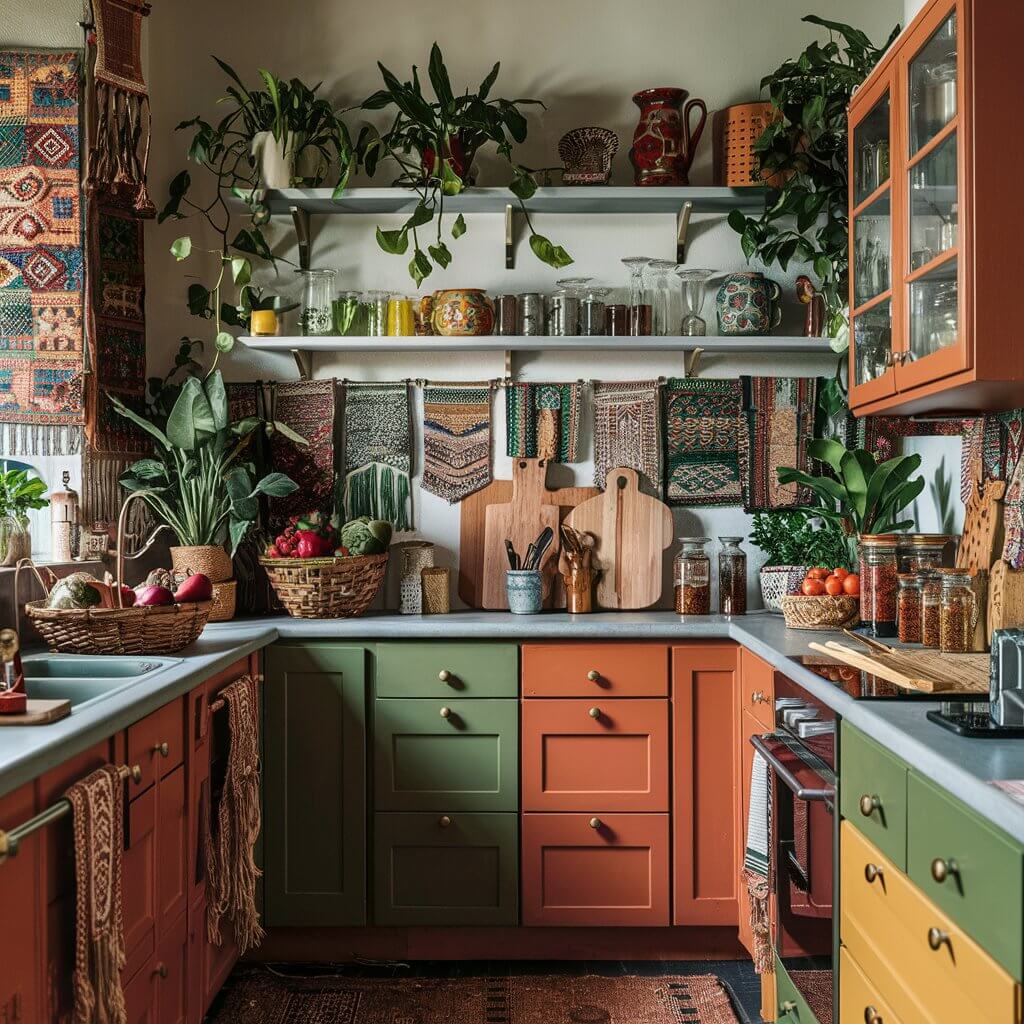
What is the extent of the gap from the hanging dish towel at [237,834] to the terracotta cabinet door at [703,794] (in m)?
1.10

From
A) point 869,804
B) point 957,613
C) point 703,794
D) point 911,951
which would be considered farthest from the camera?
point 703,794

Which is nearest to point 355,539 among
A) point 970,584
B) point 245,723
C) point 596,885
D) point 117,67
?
point 245,723

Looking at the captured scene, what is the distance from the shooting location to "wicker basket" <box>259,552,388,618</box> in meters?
3.05

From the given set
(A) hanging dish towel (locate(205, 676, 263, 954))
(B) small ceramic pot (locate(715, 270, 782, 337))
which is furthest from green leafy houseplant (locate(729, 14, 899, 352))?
(A) hanging dish towel (locate(205, 676, 263, 954))

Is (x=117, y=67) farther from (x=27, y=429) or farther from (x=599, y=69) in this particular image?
(x=599, y=69)

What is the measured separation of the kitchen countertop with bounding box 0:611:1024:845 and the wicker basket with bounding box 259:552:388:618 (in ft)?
0.15

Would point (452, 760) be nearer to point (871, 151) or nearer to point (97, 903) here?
point (97, 903)

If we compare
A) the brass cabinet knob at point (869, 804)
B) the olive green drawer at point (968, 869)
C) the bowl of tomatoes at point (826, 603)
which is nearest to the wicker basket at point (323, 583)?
the bowl of tomatoes at point (826, 603)

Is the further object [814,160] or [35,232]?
[814,160]

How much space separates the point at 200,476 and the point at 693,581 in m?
1.48

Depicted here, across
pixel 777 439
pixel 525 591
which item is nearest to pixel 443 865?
pixel 525 591

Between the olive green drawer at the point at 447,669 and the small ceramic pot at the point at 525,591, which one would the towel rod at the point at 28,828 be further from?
the small ceramic pot at the point at 525,591

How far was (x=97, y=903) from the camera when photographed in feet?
5.48

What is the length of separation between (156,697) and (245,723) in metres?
0.61
